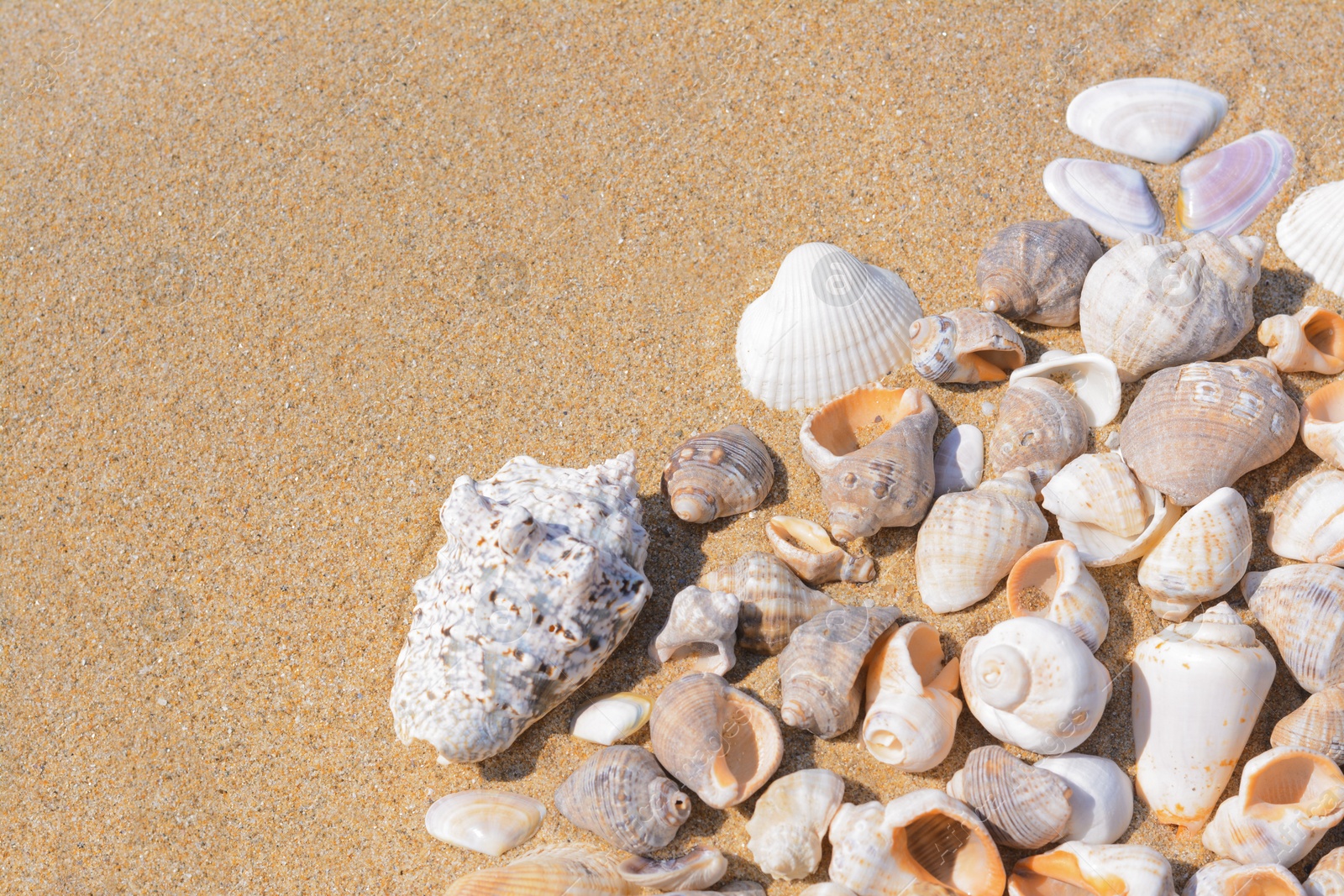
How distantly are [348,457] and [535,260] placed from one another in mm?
1161

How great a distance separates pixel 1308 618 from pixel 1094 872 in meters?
1.13

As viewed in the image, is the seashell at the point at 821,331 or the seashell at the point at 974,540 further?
the seashell at the point at 821,331

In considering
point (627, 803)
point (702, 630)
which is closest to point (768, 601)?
point (702, 630)

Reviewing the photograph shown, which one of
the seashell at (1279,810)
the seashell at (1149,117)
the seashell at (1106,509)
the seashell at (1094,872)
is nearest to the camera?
the seashell at (1094,872)

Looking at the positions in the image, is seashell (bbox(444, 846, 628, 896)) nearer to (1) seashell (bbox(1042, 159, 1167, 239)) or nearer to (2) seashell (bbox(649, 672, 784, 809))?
(2) seashell (bbox(649, 672, 784, 809))

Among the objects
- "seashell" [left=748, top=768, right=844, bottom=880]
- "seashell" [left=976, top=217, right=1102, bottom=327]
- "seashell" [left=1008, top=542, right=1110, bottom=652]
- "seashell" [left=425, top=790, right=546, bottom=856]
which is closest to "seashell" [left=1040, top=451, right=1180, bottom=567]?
"seashell" [left=1008, top=542, right=1110, bottom=652]

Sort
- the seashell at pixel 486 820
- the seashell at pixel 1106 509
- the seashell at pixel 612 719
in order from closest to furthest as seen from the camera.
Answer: the seashell at pixel 486 820, the seashell at pixel 612 719, the seashell at pixel 1106 509

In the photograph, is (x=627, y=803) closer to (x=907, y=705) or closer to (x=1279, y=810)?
(x=907, y=705)

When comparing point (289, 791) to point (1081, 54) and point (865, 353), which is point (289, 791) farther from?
point (1081, 54)

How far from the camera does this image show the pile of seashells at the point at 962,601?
2.86 meters

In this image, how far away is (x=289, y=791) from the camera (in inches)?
127

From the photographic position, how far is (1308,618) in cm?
301

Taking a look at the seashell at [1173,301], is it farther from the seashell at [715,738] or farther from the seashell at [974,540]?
the seashell at [715,738]

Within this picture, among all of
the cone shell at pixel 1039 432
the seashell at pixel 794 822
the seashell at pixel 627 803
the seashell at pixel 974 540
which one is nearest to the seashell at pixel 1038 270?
the cone shell at pixel 1039 432
